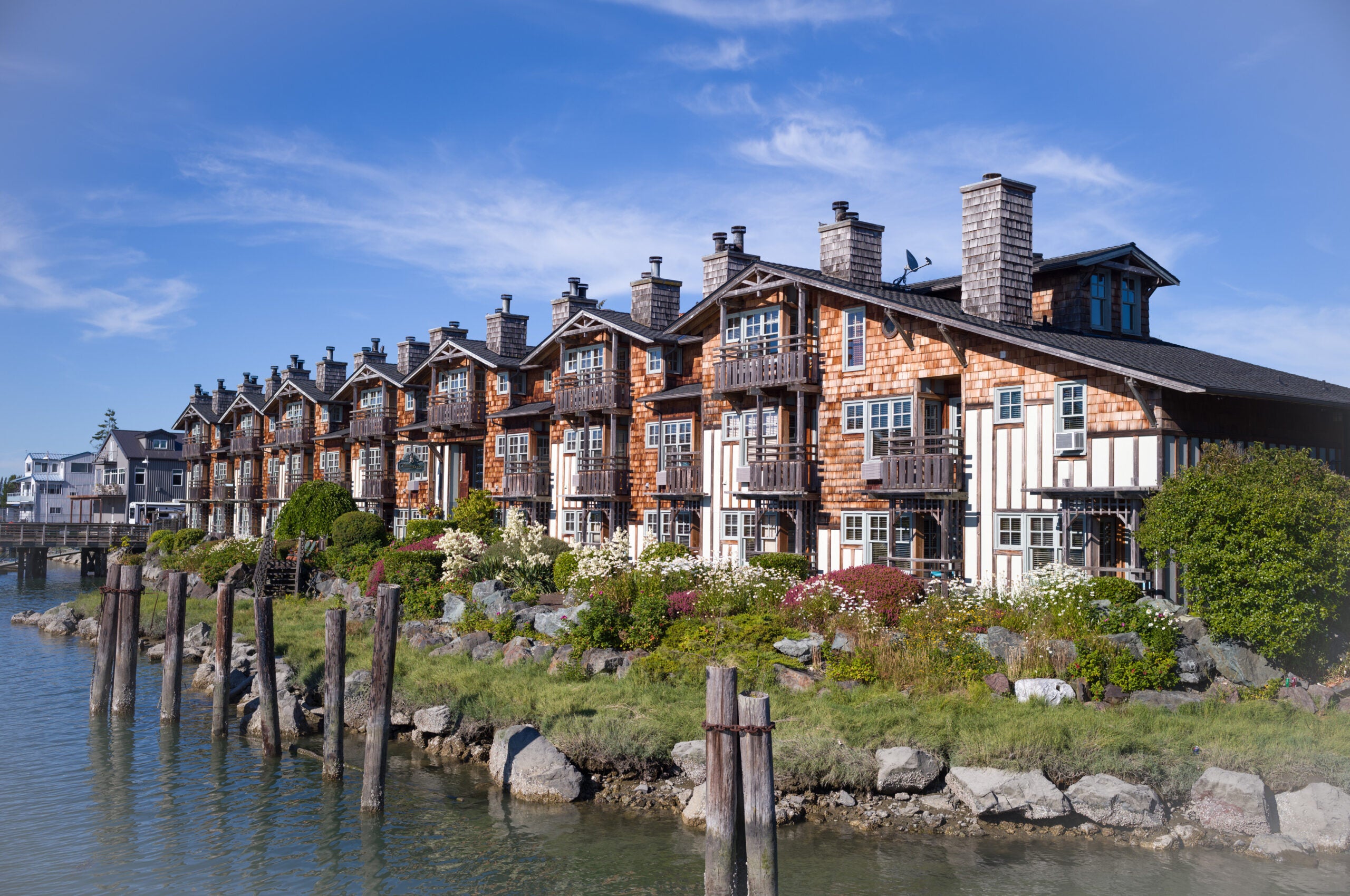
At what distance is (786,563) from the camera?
29.9 meters

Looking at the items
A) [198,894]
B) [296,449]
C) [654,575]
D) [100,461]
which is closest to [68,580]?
[296,449]

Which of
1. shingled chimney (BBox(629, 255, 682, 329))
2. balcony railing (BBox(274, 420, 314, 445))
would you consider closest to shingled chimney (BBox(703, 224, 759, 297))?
shingled chimney (BBox(629, 255, 682, 329))

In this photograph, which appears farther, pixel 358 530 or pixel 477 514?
pixel 358 530

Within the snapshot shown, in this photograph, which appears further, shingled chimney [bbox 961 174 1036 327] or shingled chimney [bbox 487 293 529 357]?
shingled chimney [bbox 487 293 529 357]

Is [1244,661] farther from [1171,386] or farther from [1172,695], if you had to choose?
[1171,386]

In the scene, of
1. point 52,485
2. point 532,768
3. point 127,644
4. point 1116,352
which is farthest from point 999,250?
point 52,485

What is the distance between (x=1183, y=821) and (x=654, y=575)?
14.7 metres

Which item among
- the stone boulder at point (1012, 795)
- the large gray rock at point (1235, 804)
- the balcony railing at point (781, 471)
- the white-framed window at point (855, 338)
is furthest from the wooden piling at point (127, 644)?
the large gray rock at point (1235, 804)

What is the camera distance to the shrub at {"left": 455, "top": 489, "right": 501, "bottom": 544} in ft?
144

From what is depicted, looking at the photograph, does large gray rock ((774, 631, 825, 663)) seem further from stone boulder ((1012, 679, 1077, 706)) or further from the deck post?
the deck post

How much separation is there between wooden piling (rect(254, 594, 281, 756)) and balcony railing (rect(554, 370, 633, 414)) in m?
20.3

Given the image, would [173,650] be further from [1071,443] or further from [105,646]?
[1071,443]

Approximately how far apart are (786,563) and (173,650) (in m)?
15.8

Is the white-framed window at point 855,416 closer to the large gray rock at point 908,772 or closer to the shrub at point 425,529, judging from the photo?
the large gray rock at point 908,772
